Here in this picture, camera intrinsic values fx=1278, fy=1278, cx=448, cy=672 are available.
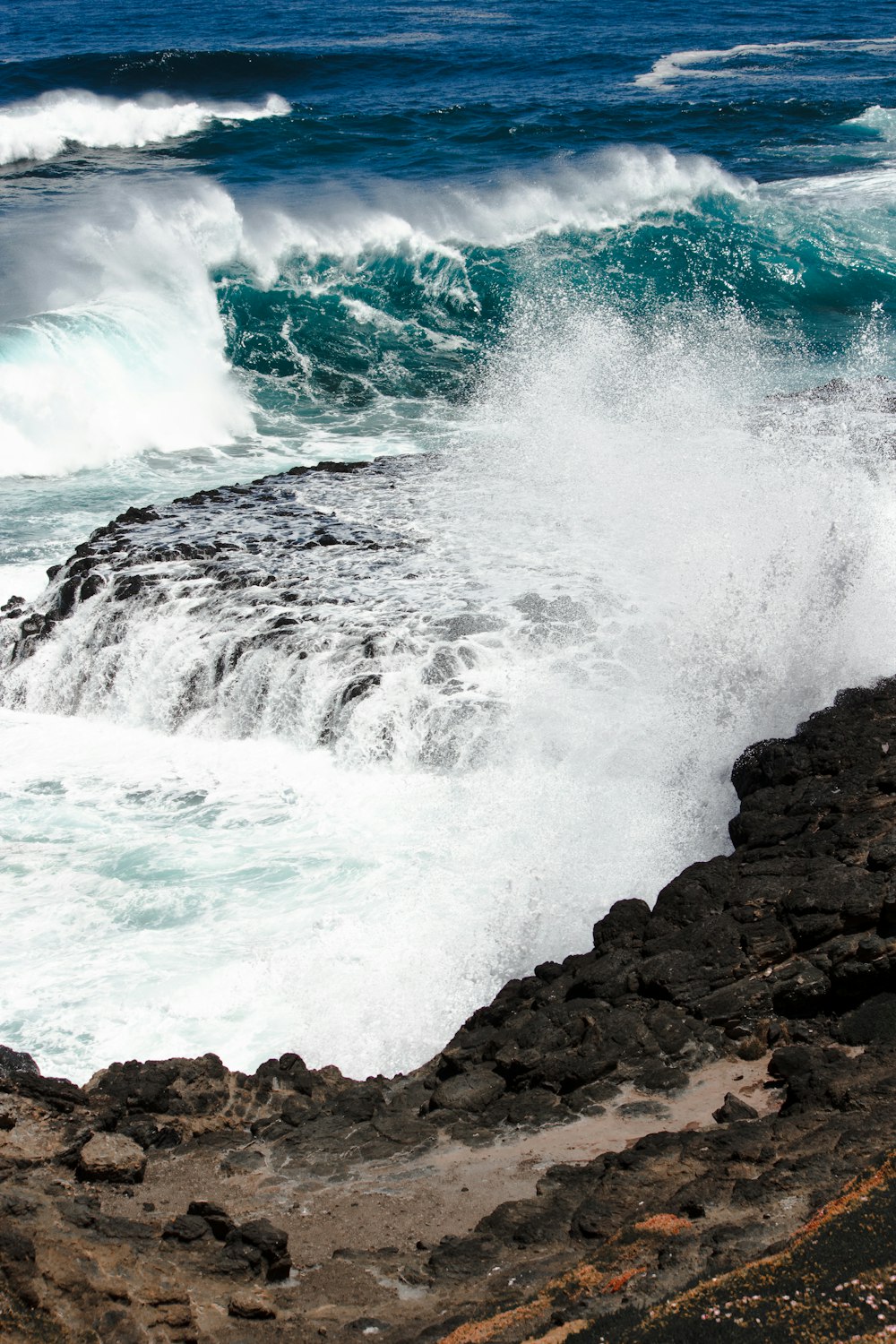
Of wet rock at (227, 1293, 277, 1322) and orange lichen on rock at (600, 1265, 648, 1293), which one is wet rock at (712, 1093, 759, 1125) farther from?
wet rock at (227, 1293, 277, 1322)

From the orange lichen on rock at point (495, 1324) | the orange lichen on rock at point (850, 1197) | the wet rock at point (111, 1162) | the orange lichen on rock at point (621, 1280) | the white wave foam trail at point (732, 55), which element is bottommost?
the wet rock at point (111, 1162)

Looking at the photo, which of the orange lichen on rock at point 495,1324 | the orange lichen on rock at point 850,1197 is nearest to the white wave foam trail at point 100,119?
the orange lichen on rock at point 495,1324

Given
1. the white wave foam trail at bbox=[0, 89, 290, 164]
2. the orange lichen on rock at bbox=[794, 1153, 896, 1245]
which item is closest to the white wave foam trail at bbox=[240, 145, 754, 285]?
the white wave foam trail at bbox=[0, 89, 290, 164]

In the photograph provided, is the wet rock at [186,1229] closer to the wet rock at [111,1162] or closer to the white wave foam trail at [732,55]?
the wet rock at [111,1162]

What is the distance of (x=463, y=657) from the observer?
1344 cm

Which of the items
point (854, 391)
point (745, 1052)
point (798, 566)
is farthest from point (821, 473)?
point (745, 1052)

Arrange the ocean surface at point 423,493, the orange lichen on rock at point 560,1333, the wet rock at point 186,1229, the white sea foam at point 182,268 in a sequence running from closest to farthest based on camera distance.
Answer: the orange lichen on rock at point 560,1333, the wet rock at point 186,1229, the ocean surface at point 423,493, the white sea foam at point 182,268

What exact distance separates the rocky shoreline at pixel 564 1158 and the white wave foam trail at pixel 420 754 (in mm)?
1260

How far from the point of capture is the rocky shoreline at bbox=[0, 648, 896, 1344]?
5.04 meters

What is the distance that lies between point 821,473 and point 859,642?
17.9 feet

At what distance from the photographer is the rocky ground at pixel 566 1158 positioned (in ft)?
16.5

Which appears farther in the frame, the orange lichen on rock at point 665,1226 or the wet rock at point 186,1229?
the wet rock at point 186,1229

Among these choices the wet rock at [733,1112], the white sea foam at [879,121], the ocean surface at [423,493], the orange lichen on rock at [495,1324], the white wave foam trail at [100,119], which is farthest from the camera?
the white sea foam at [879,121]

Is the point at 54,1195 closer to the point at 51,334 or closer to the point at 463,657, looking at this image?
the point at 463,657
